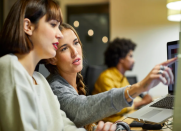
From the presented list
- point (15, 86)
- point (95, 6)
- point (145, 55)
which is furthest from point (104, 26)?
point (15, 86)

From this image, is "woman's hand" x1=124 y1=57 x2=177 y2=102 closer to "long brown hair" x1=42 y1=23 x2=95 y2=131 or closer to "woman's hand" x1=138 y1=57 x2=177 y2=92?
"woman's hand" x1=138 y1=57 x2=177 y2=92

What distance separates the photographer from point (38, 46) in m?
0.88

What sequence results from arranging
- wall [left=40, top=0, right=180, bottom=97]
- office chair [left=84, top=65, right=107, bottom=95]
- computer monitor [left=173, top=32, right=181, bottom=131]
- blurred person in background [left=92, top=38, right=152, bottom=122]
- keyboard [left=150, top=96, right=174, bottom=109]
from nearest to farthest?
computer monitor [left=173, top=32, right=181, bottom=131] < keyboard [left=150, top=96, right=174, bottom=109] < blurred person in background [left=92, top=38, right=152, bottom=122] < office chair [left=84, top=65, right=107, bottom=95] < wall [left=40, top=0, right=180, bottom=97]

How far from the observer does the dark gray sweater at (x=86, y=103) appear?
86cm

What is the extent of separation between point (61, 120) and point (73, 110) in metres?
0.09

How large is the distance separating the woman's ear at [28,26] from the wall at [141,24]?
287 centimetres

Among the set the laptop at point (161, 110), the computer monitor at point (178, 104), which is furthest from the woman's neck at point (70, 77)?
the computer monitor at point (178, 104)

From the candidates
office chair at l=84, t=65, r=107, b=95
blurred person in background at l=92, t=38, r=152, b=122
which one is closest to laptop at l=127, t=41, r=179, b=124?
blurred person in background at l=92, t=38, r=152, b=122

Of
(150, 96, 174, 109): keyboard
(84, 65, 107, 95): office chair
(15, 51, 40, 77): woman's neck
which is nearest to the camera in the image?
(15, 51, 40, 77): woman's neck

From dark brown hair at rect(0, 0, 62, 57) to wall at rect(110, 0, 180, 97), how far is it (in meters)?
2.86

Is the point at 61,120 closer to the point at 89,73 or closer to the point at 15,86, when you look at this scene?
the point at 15,86

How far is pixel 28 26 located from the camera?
0.87 meters

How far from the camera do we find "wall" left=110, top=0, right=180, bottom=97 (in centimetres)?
361

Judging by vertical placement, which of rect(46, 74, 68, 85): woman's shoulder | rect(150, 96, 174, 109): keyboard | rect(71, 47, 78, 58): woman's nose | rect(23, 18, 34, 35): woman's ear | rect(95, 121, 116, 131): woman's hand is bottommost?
rect(95, 121, 116, 131): woman's hand
